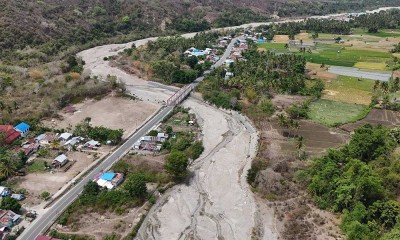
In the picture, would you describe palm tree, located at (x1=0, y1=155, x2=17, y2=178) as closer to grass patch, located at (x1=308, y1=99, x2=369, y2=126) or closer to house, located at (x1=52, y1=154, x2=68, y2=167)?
house, located at (x1=52, y1=154, x2=68, y2=167)

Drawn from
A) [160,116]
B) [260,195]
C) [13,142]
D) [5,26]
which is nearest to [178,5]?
[5,26]

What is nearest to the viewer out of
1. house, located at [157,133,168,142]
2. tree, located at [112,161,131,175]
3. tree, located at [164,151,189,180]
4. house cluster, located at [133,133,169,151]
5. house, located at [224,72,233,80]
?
tree, located at [164,151,189,180]

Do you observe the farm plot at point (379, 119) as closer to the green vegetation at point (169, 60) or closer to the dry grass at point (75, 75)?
the green vegetation at point (169, 60)

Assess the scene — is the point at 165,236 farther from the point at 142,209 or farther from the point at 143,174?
the point at 143,174

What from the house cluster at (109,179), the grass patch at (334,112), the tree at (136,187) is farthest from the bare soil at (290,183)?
the house cluster at (109,179)

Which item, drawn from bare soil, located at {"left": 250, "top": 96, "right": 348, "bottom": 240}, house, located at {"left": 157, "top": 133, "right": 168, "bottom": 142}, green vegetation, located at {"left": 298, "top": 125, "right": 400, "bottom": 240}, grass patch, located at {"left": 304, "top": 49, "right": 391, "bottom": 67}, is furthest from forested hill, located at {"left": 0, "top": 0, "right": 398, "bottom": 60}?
green vegetation, located at {"left": 298, "top": 125, "right": 400, "bottom": 240}

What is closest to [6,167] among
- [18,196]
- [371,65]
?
[18,196]
